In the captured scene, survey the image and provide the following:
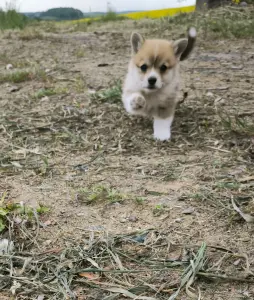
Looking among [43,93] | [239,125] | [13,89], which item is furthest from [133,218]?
[13,89]

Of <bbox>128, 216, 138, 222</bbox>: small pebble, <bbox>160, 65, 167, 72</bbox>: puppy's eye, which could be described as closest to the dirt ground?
<bbox>128, 216, 138, 222</bbox>: small pebble

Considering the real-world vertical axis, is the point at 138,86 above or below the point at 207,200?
above

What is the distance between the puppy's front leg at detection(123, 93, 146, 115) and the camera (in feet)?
11.9

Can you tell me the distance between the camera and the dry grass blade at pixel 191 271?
1.71 meters

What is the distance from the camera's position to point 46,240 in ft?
6.84

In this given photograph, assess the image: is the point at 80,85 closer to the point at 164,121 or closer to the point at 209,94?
the point at 209,94

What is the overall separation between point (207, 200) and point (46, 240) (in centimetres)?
85

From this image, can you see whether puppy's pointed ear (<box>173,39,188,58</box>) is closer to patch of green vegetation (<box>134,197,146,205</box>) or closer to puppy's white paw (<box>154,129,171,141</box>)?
puppy's white paw (<box>154,129,171,141</box>)

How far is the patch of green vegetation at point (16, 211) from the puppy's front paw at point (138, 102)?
1524 millimetres

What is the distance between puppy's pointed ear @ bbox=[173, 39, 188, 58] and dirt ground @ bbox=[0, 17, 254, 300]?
520 millimetres

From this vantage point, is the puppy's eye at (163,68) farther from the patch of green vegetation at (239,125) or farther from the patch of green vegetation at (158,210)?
the patch of green vegetation at (158,210)

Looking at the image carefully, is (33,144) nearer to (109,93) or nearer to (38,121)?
(38,121)

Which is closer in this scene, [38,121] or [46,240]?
[46,240]

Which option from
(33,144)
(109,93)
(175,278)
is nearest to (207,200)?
(175,278)
